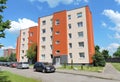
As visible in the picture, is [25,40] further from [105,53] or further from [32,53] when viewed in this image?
[105,53]

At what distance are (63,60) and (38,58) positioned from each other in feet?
36.4

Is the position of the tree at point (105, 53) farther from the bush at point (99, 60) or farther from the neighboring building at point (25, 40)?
the bush at point (99, 60)

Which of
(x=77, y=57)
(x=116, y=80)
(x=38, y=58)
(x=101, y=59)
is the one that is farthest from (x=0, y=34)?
(x=38, y=58)

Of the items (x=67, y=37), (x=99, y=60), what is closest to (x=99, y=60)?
(x=99, y=60)

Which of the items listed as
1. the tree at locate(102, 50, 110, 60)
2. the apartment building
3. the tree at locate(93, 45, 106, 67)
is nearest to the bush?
the tree at locate(93, 45, 106, 67)

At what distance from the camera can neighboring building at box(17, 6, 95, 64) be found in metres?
44.2

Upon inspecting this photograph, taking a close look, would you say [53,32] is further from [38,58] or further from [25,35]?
[25,35]

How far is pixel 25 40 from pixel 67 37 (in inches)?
919

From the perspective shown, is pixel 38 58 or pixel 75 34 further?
pixel 38 58

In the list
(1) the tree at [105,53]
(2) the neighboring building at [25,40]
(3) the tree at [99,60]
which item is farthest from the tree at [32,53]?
(1) the tree at [105,53]

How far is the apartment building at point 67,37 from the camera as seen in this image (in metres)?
44.2

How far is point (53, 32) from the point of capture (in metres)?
50.9

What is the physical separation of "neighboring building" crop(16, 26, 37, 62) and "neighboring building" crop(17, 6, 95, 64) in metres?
6.42

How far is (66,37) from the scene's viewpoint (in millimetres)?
47750
